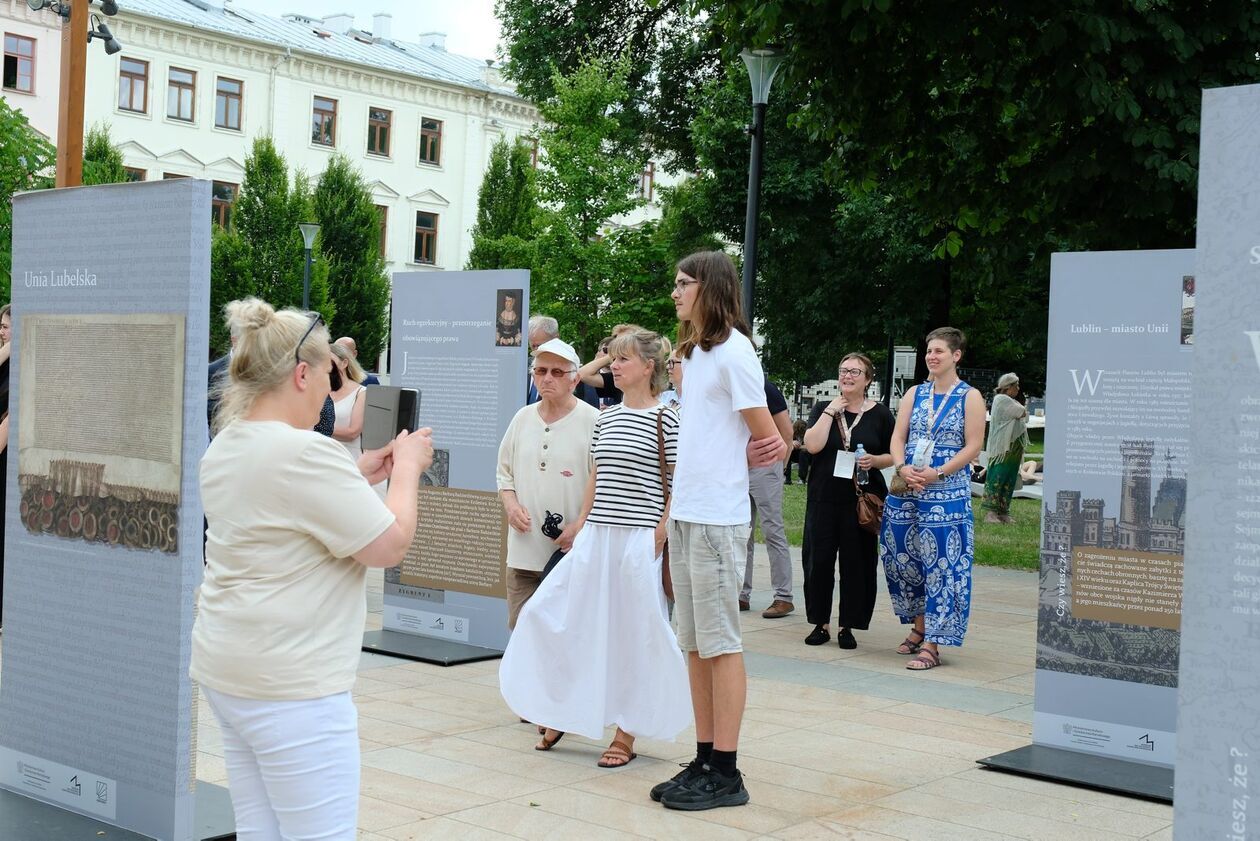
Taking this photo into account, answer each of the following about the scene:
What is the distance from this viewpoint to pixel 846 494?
367 inches

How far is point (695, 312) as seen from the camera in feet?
18.3

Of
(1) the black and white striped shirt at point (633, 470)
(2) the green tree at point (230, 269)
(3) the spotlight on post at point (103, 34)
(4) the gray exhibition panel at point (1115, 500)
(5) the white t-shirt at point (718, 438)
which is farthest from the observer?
(2) the green tree at point (230, 269)

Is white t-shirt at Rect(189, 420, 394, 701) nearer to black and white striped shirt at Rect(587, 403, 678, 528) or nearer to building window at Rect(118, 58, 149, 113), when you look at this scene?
black and white striped shirt at Rect(587, 403, 678, 528)

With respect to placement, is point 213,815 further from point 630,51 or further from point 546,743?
point 630,51

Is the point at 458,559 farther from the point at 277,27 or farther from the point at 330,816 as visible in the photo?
the point at 277,27

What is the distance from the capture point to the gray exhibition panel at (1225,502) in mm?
2965

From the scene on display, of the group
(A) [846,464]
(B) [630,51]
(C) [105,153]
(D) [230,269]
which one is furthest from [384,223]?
(A) [846,464]

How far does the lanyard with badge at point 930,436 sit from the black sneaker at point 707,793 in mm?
3496

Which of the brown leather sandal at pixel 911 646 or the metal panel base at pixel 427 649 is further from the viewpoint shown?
the brown leather sandal at pixel 911 646

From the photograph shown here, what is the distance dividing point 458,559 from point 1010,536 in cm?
1071

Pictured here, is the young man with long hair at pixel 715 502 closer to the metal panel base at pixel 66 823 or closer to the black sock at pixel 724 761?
the black sock at pixel 724 761

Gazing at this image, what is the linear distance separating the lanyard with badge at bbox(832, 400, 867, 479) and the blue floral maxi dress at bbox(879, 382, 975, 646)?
0.36 meters

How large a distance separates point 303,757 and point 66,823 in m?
2.31

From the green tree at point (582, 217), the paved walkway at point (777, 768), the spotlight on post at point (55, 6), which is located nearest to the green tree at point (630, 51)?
the green tree at point (582, 217)
